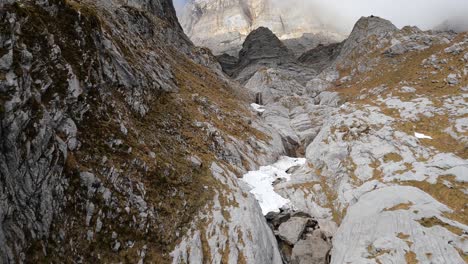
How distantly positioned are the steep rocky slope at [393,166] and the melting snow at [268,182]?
101 cm

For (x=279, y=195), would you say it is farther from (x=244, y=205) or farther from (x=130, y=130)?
(x=130, y=130)

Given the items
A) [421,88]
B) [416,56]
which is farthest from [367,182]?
[416,56]

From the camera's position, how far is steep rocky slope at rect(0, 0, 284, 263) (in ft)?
51.6

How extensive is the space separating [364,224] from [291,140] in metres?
30.7

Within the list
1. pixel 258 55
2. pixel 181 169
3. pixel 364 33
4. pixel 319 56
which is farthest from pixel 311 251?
pixel 319 56

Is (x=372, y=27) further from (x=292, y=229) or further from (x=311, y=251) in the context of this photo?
(x=311, y=251)

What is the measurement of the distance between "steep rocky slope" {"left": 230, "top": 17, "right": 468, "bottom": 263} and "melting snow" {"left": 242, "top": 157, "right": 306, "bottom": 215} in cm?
101

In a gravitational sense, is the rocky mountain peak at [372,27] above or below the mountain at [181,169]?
above

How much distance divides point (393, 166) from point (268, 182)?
14.3 metres

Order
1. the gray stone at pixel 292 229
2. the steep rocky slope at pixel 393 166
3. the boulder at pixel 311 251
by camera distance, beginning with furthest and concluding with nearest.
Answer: the gray stone at pixel 292 229 → the boulder at pixel 311 251 → the steep rocky slope at pixel 393 166

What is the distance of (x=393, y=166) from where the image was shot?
3070cm

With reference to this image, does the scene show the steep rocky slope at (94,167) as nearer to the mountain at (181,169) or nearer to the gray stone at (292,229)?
the mountain at (181,169)

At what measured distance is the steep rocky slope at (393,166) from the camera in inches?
822

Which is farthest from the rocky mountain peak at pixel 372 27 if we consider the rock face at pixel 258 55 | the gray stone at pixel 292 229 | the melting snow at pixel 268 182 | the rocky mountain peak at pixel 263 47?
the gray stone at pixel 292 229
